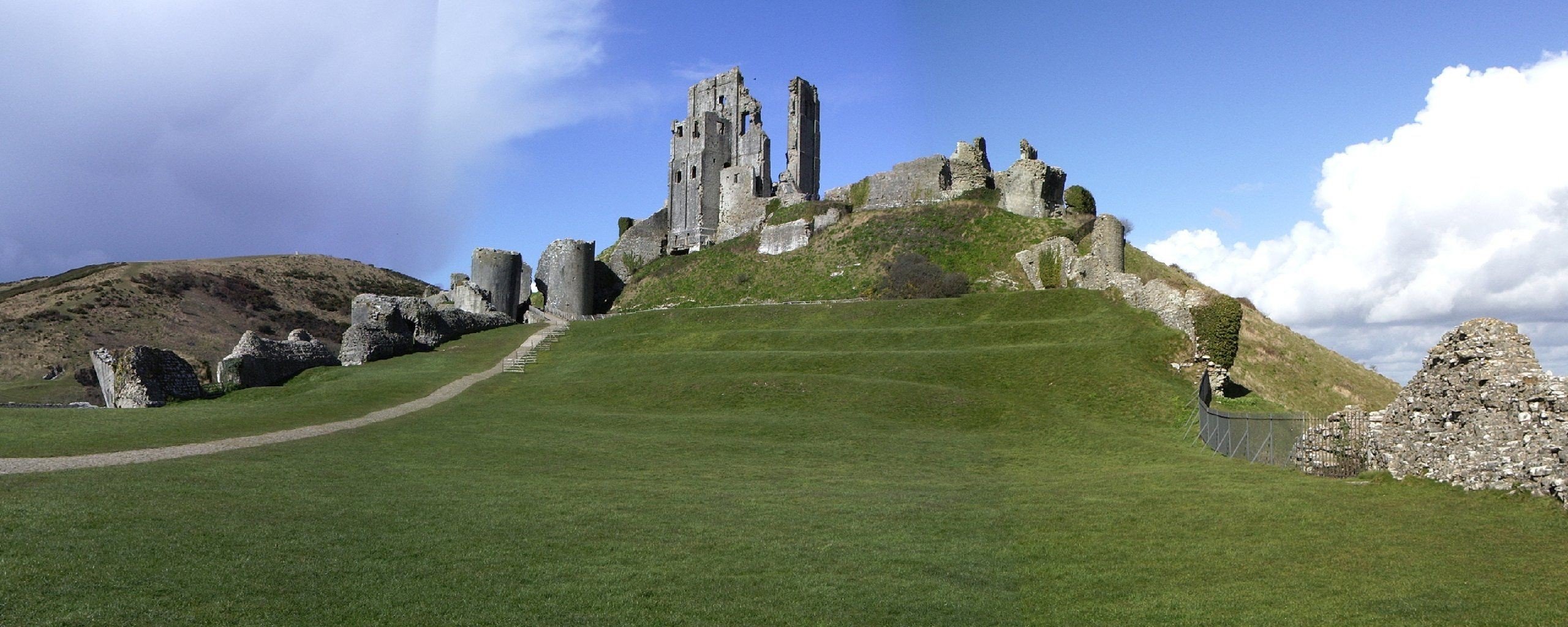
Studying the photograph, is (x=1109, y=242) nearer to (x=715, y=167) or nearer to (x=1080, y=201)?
(x=1080, y=201)

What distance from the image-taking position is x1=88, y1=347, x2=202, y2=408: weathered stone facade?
98.6 ft

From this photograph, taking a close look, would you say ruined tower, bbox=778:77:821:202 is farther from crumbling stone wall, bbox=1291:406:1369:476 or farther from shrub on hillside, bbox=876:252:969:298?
crumbling stone wall, bbox=1291:406:1369:476

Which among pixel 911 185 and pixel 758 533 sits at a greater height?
pixel 911 185

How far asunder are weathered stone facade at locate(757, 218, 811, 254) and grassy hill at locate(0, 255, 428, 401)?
119ft

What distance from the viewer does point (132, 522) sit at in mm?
11633

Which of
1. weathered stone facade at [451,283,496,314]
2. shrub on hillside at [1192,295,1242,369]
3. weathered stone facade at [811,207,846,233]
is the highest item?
weathered stone facade at [811,207,846,233]

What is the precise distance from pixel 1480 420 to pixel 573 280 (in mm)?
56156

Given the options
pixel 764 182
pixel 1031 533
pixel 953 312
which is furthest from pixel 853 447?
pixel 764 182

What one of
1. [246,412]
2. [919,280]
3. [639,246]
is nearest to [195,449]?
[246,412]

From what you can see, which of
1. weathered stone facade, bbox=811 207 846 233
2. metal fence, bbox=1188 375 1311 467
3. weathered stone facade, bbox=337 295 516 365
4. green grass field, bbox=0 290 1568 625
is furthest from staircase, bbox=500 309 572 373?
metal fence, bbox=1188 375 1311 467

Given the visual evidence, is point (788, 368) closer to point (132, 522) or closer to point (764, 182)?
point (132, 522)

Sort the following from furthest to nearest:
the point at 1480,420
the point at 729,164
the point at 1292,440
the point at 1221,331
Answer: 1. the point at 729,164
2. the point at 1221,331
3. the point at 1292,440
4. the point at 1480,420

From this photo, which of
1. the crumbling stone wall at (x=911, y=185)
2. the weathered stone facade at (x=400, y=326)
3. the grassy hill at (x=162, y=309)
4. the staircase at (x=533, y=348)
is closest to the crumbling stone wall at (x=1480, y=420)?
the staircase at (x=533, y=348)

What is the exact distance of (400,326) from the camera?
4775cm
